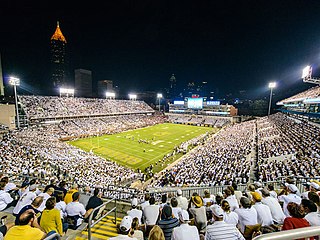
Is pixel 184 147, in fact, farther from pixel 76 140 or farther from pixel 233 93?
pixel 233 93

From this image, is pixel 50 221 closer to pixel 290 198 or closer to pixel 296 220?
pixel 296 220

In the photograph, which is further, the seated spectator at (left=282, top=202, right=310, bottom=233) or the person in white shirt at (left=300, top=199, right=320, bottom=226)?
the person in white shirt at (left=300, top=199, right=320, bottom=226)

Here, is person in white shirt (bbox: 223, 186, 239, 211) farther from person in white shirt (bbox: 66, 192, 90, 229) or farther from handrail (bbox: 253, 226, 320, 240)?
person in white shirt (bbox: 66, 192, 90, 229)

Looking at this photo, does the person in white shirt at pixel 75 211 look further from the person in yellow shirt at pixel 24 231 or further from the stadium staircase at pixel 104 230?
the person in yellow shirt at pixel 24 231

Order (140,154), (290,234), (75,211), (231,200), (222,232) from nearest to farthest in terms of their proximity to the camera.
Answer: (290,234) < (222,232) < (75,211) < (231,200) < (140,154)

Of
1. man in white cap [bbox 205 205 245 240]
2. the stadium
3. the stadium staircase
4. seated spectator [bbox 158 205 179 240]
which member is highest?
man in white cap [bbox 205 205 245 240]

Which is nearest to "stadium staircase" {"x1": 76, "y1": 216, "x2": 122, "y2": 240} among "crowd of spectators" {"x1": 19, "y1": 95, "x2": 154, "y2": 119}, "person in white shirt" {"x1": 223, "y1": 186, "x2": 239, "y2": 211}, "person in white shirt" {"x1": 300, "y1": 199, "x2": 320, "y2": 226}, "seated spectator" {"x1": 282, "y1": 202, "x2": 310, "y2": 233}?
"person in white shirt" {"x1": 223, "y1": 186, "x2": 239, "y2": 211}

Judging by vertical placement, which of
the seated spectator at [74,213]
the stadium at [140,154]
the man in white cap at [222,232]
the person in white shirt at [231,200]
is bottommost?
the stadium at [140,154]

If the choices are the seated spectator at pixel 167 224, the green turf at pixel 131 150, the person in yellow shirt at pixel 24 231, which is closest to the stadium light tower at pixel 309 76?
the green turf at pixel 131 150

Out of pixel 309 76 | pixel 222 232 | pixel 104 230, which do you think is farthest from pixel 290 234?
pixel 309 76

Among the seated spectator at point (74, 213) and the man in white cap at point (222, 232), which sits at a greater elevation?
the man in white cap at point (222, 232)

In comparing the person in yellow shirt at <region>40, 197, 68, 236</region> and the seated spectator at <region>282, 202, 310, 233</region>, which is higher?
the seated spectator at <region>282, 202, 310, 233</region>

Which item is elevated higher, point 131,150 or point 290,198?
point 290,198

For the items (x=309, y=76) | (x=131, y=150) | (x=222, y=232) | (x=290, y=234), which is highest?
(x=309, y=76)
